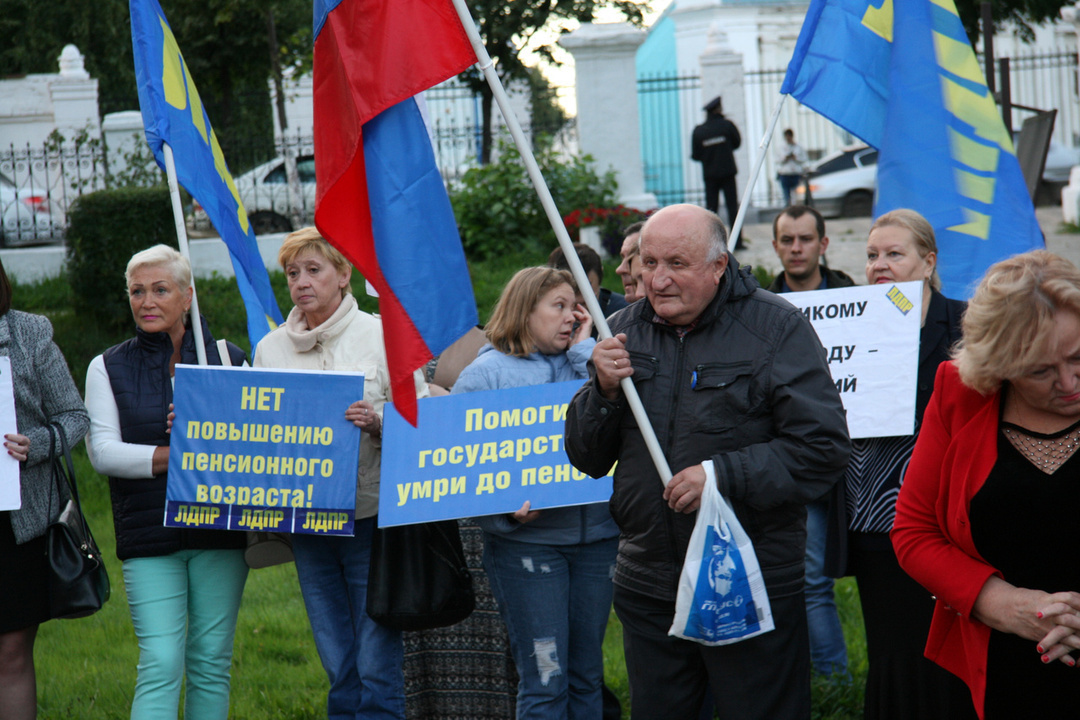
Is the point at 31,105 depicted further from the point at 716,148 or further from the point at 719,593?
the point at 719,593

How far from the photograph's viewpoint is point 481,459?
4.62 meters

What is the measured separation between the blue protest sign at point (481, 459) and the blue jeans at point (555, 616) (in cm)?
22

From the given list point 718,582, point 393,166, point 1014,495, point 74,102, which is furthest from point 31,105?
point 1014,495

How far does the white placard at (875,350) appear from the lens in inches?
176

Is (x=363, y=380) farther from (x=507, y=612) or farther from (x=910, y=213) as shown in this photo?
(x=910, y=213)

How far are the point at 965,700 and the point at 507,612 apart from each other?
1811 mm

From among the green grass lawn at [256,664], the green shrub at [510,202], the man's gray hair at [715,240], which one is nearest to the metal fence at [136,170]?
the green shrub at [510,202]

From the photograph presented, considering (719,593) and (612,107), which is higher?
(612,107)

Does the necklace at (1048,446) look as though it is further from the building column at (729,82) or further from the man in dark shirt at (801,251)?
the building column at (729,82)

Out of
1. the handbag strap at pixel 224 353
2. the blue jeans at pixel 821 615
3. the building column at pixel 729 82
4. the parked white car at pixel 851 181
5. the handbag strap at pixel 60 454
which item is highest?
the building column at pixel 729 82

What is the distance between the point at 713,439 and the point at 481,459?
140cm

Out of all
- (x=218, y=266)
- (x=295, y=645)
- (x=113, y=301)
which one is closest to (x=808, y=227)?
(x=295, y=645)

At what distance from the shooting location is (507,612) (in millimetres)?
4605

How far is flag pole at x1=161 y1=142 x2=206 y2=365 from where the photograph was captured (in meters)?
4.83
